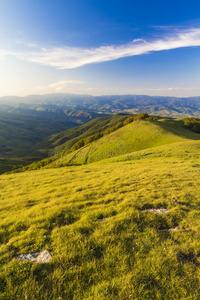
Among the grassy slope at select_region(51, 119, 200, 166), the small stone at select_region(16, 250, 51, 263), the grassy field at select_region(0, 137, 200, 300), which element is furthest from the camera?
the grassy slope at select_region(51, 119, 200, 166)

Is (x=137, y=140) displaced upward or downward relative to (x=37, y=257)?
downward

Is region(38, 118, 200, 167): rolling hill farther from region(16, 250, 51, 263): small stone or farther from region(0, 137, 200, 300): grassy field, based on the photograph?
region(16, 250, 51, 263): small stone

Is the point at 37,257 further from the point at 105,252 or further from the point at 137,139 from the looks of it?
the point at 137,139

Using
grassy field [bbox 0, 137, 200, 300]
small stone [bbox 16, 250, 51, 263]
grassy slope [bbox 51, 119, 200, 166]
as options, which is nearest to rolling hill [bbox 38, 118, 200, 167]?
grassy slope [bbox 51, 119, 200, 166]

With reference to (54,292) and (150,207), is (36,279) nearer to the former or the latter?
(54,292)

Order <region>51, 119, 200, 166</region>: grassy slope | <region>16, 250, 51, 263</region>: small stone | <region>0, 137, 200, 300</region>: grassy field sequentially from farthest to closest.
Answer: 1. <region>51, 119, 200, 166</region>: grassy slope
2. <region>16, 250, 51, 263</region>: small stone
3. <region>0, 137, 200, 300</region>: grassy field

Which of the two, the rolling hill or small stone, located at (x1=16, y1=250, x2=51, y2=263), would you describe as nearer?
small stone, located at (x1=16, y1=250, x2=51, y2=263)

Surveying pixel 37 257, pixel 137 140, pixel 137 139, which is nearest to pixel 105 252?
pixel 37 257

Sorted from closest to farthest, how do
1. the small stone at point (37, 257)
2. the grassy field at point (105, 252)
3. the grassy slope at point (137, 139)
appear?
the grassy field at point (105, 252), the small stone at point (37, 257), the grassy slope at point (137, 139)

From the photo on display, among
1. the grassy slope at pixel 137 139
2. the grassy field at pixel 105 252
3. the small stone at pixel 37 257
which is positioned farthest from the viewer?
the grassy slope at pixel 137 139

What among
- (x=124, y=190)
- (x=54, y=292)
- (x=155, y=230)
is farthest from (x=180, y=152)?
(x=54, y=292)

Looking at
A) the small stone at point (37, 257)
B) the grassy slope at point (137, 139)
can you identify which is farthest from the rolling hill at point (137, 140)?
the small stone at point (37, 257)

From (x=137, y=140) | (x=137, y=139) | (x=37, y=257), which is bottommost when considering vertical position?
(x=137, y=140)

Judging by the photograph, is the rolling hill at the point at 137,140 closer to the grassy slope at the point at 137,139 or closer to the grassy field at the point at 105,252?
the grassy slope at the point at 137,139
